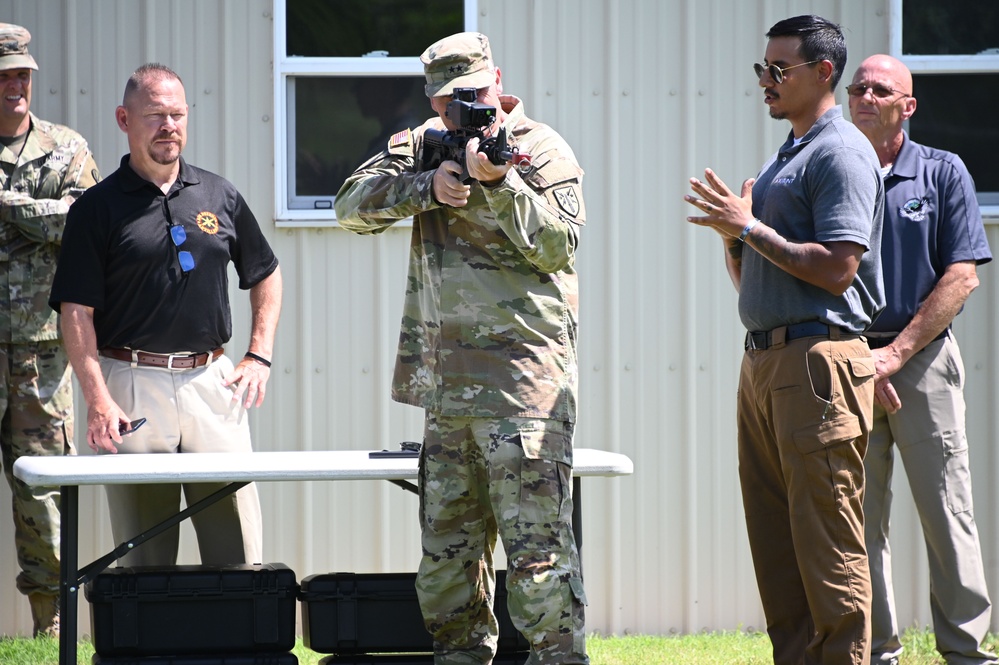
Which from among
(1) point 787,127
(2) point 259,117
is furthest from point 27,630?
(1) point 787,127

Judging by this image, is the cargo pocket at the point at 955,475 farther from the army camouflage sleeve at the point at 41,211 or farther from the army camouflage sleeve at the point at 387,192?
the army camouflage sleeve at the point at 41,211

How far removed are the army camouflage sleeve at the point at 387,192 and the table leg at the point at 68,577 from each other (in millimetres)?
1239

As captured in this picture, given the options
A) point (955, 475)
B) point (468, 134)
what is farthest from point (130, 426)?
point (955, 475)

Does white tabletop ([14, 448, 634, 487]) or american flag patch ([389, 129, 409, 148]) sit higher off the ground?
american flag patch ([389, 129, 409, 148])

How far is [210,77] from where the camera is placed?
5020 millimetres

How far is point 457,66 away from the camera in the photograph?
3482 mm

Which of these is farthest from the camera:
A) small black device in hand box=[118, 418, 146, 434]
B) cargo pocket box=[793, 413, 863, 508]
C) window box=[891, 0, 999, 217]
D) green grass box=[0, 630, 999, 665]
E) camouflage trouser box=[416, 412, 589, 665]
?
window box=[891, 0, 999, 217]

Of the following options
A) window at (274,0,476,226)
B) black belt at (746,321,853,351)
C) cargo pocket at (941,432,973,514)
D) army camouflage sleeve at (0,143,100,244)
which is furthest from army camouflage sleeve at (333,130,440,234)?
cargo pocket at (941,432,973,514)

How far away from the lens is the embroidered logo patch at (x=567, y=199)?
11.4 feet

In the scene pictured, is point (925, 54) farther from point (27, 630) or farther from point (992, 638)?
point (27, 630)

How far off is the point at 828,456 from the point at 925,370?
0.96m

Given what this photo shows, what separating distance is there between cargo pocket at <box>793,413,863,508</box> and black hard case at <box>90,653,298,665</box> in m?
1.77

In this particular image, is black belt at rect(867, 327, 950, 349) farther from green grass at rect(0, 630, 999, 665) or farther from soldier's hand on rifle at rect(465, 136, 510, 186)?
soldier's hand on rifle at rect(465, 136, 510, 186)

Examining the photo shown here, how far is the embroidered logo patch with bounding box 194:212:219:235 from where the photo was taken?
13.9ft
